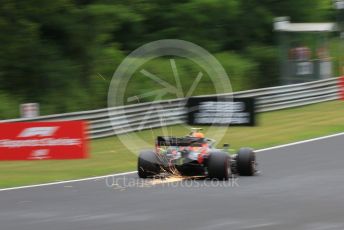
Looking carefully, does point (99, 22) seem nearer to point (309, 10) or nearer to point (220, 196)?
point (309, 10)

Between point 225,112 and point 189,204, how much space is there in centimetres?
986

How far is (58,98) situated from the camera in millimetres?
28812

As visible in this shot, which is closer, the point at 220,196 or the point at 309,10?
the point at 220,196

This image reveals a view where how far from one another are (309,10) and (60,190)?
30.2 metres

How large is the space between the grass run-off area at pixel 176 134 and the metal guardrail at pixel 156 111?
12.2 inches

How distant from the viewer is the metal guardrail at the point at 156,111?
21.4m

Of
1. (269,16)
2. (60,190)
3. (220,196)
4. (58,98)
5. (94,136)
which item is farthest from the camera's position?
(269,16)

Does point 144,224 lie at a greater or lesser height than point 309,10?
lesser

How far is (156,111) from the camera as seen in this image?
23484mm

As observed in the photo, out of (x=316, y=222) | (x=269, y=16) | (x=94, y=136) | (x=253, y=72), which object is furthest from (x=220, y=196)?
(x=269, y=16)

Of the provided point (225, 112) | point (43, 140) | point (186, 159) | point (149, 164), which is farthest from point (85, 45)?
point (186, 159)

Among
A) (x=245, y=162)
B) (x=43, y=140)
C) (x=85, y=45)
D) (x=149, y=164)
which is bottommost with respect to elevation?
(x=245, y=162)

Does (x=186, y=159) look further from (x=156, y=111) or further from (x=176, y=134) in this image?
(x=156, y=111)

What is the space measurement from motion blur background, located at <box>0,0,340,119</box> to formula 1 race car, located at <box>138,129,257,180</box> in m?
12.9
